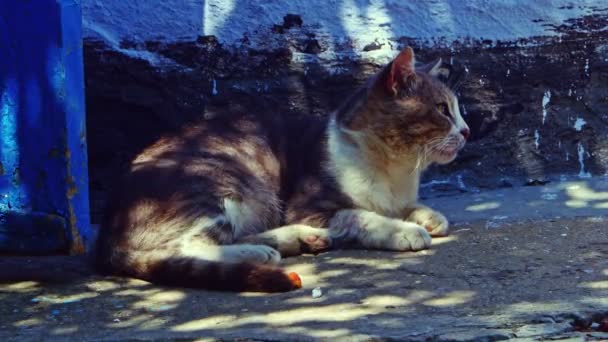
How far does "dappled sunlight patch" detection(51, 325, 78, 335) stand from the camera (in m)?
3.95

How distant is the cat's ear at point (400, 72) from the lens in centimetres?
534

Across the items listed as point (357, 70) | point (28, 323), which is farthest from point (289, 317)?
point (357, 70)

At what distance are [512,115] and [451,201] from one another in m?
0.64

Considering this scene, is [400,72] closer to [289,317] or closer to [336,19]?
[336,19]

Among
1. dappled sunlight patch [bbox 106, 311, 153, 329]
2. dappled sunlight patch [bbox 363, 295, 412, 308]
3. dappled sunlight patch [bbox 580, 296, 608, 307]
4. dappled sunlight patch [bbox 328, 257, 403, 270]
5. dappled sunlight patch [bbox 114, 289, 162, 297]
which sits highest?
dappled sunlight patch [bbox 328, 257, 403, 270]

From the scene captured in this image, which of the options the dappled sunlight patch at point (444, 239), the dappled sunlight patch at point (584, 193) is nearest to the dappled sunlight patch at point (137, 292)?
the dappled sunlight patch at point (444, 239)

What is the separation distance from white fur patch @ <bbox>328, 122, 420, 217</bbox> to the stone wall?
2.01 feet

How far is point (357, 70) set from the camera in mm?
6297

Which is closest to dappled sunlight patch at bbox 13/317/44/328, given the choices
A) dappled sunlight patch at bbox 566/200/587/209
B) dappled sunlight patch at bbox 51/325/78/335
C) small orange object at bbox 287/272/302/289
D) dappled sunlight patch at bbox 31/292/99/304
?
dappled sunlight patch at bbox 51/325/78/335

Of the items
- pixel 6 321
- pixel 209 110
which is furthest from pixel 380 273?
pixel 209 110

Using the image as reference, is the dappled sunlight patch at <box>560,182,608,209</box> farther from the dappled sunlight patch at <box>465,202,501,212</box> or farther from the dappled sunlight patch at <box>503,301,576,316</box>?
the dappled sunlight patch at <box>503,301,576,316</box>

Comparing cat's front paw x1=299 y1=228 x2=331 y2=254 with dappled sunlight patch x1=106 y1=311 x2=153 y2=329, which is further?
cat's front paw x1=299 y1=228 x2=331 y2=254

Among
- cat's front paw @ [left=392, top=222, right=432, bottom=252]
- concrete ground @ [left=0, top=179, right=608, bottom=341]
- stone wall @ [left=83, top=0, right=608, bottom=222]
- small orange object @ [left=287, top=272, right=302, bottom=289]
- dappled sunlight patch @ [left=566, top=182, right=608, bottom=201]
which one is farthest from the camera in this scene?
stone wall @ [left=83, top=0, right=608, bottom=222]

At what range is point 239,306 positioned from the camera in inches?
165
